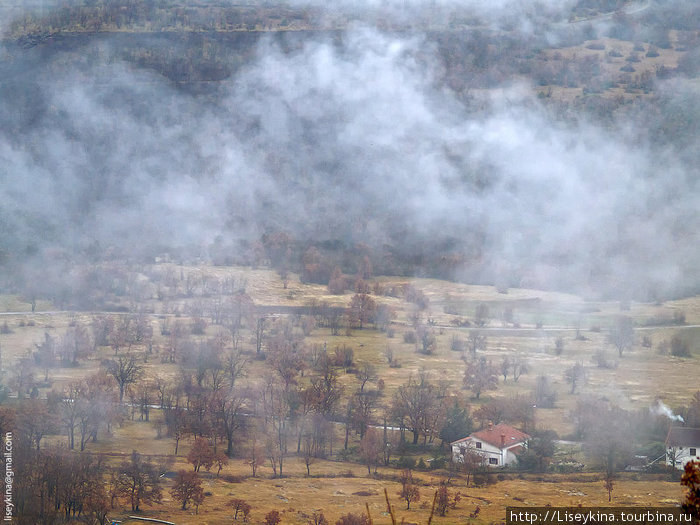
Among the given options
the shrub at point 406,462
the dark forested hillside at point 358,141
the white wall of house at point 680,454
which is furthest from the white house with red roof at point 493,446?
the dark forested hillside at point 358,141

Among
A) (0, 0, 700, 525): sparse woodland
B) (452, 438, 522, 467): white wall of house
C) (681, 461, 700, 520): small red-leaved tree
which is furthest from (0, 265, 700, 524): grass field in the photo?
(681, 461, 700, 520): small red-leaved tree

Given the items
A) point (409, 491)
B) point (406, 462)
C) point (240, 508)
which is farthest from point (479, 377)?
point (240, 508)

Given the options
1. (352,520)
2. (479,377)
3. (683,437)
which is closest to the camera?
(352,520)

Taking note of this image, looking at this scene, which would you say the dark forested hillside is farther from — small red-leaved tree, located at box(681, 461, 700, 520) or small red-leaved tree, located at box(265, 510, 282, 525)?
small red-leaved tree, located at box(681, 461, 700, 520)

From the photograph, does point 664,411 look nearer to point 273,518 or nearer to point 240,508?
point 273,518

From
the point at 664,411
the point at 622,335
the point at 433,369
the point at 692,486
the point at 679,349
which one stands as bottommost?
the point at 692,486

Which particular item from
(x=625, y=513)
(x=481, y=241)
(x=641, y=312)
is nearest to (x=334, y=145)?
(x=481, y=241)

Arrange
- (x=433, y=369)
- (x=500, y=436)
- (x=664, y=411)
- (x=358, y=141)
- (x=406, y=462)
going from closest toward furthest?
(x=406, y=462)
(x=500, y=436)
(x=664, y=411)
(x=433, y=369)
(x=358, y=141)

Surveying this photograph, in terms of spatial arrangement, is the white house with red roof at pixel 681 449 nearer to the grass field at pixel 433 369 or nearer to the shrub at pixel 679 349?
the grass field at pixel 433 369
